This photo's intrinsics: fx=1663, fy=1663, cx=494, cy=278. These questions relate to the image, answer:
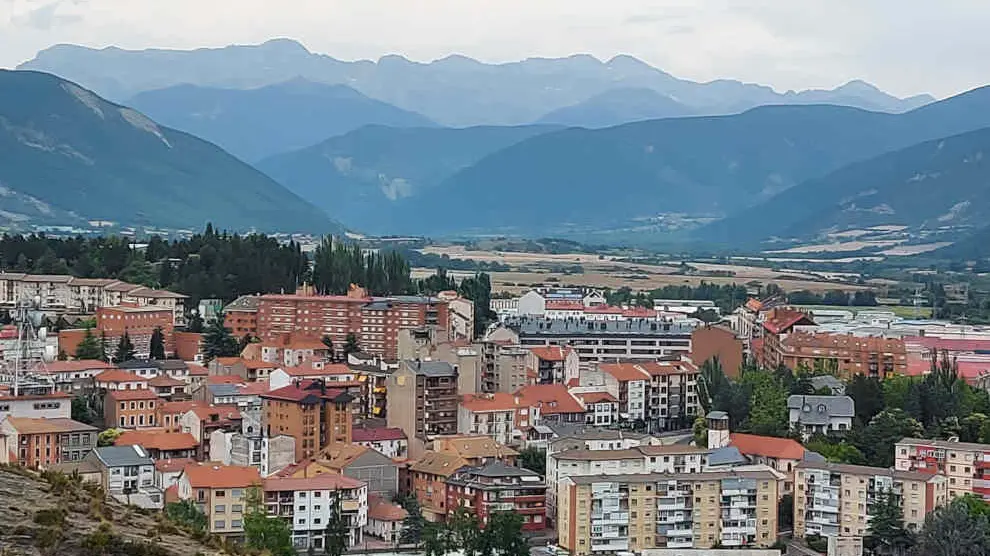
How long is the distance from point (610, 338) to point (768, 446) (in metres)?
10.9

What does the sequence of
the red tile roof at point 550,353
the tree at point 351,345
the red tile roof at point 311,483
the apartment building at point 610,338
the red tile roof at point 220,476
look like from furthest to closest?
the apartment building at point 610,338 → the tree at point 351,345 → the red tile roof at point 550,353 → the red tile roof at point 311,483 → the red tile roof at point 220,476

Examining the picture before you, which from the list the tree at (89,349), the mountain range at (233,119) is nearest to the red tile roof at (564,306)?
the tree at (89,349)

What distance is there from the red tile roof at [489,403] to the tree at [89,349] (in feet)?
23.1

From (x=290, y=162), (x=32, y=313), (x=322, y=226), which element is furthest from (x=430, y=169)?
(x=32, y=313)

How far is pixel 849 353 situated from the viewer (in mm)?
31234

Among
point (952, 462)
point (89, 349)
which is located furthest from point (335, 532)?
point (89, 349)

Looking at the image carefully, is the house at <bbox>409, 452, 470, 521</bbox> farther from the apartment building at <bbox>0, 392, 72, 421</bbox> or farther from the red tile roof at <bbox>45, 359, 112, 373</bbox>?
the red tile roof at <bbox>45, 359, 112, 373</bbox>

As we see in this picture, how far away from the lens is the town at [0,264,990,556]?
2130 centimetres

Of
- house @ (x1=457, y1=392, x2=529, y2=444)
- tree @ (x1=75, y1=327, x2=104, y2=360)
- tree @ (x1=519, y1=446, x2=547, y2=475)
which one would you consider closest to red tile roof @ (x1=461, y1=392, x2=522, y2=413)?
house @ (x1=457, y1=392, x2=529, y2=444)

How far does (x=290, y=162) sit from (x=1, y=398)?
14931cm

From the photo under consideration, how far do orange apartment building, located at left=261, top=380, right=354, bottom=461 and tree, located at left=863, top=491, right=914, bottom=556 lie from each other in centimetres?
748

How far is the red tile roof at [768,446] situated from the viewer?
2347cm

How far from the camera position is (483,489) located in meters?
21.8

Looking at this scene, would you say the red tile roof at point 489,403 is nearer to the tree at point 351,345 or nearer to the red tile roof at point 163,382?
the red tile roof at point 163,382
